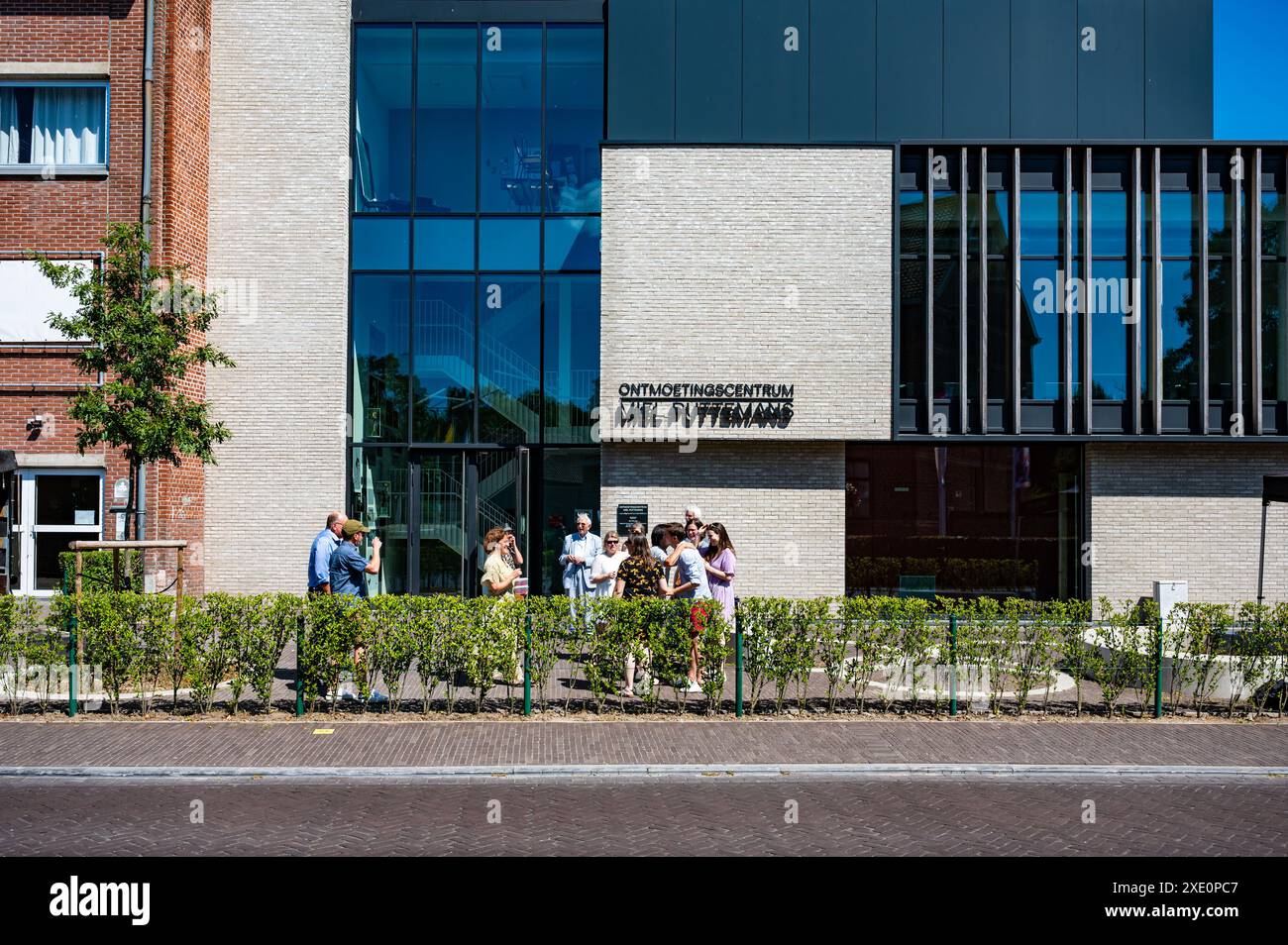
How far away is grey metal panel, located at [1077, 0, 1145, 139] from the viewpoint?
17.7m

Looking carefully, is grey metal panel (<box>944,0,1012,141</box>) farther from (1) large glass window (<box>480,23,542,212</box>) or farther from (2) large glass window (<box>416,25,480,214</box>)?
(2) large glass window (<box>416,25,480,214</box>)

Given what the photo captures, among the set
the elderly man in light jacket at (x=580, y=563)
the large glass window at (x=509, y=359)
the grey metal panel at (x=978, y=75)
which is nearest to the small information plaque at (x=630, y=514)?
the large glass window at (x=509, y=359)

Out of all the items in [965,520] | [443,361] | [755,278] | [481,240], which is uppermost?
[481,240]

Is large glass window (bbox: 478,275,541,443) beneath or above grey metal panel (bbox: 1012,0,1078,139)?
beneath

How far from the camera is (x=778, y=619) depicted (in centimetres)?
→ 1090

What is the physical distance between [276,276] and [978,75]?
13131 millimetres

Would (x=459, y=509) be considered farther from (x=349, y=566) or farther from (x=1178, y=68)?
(x=1178, y=68)

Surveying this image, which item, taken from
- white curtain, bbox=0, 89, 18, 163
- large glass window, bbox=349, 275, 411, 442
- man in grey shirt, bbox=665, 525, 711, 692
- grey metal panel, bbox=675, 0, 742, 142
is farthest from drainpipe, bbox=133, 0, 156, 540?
man in grey shirt, bbox=665, 525, 711, 692

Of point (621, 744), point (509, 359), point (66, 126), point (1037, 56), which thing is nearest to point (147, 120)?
point (66, 126)

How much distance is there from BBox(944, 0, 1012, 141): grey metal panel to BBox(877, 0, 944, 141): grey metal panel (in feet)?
0.56

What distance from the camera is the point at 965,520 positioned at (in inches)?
715
